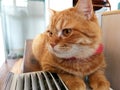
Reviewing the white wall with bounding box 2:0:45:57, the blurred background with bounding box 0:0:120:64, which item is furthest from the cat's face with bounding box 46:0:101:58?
the white wall with bounding box 2:0:45:57

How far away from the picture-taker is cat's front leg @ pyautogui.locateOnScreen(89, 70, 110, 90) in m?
0.58

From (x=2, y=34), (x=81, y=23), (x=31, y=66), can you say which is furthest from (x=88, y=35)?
(x=2, y=34)

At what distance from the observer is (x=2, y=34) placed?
2.48 meters

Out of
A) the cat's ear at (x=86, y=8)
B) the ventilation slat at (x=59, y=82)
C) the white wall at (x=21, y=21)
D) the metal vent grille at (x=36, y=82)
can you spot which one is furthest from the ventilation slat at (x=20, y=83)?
the white wall at (x=21, y=21)

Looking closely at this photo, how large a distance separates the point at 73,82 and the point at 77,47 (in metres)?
0.12

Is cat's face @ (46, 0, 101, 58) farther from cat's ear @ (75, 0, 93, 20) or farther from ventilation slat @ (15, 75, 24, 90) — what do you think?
ventilation slat @ (15, 75, 24, 90)

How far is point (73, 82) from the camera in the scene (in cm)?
57

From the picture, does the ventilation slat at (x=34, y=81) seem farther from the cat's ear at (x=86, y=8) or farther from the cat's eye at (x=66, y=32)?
the cat's ear at (x=86, y=8)

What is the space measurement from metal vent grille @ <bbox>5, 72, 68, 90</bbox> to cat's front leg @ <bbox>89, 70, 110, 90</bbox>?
0.12m

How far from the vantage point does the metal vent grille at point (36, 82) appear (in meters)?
0.54

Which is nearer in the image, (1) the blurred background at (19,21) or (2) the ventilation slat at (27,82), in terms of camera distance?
(2) the ventilation slat at (27,82)

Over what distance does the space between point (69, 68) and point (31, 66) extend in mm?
393

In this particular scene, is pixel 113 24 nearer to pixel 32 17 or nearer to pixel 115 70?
pixel 115 70

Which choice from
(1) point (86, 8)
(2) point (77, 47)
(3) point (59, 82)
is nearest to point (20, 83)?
(3) point (59, 82)
